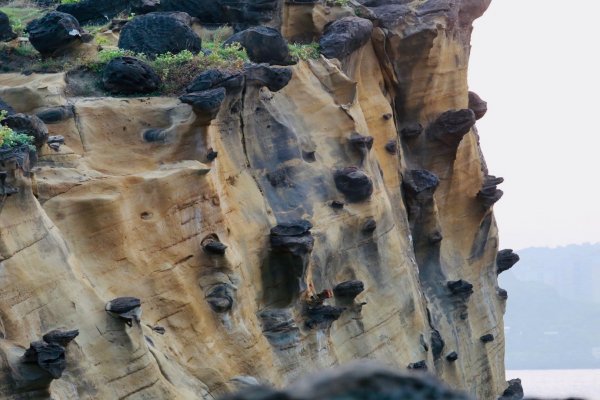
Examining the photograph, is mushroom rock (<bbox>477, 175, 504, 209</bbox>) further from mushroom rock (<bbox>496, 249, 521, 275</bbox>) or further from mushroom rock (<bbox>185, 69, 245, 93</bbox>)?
Result: mushroom rock (<bbox>185, 69, 245, 93</bbox>)

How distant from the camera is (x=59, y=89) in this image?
19062mm

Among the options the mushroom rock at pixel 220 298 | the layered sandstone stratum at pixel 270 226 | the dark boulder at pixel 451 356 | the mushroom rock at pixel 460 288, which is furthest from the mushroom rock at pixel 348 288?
the mushroom rock at pixel 460 288

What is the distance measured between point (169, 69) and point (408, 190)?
7.77 meters

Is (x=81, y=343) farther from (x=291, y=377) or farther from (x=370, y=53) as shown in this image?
(x=370, y=53)

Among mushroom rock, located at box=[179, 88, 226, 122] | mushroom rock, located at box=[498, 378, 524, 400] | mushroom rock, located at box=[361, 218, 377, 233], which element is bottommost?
mushroom rock, located at box=[498, 378, 524, 400]

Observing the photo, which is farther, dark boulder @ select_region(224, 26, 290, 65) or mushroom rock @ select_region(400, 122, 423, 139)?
mushroom rock @ select_region(400, 122, 423, 139)

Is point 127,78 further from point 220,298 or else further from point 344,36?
point 344,36

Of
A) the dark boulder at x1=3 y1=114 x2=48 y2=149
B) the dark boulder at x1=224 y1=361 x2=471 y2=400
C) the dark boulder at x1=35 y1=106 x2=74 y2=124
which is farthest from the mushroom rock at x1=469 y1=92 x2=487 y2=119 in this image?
the dark boulder at x1=224 y1=361 x2=471 y2=400

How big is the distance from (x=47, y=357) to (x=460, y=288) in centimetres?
1534

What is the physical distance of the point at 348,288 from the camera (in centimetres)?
2181

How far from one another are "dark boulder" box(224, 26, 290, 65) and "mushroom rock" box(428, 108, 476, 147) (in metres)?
6.31

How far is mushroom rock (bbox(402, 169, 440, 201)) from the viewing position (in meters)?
26.5

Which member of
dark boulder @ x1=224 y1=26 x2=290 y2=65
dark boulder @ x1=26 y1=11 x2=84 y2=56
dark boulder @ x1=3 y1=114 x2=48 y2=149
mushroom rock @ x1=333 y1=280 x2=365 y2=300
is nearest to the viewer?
dark boulder @ x1=3 y1=114 x2=48 y2=149

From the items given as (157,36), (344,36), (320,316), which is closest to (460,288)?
(344,36)
